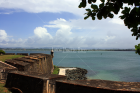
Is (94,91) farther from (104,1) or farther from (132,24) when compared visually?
(104,1)

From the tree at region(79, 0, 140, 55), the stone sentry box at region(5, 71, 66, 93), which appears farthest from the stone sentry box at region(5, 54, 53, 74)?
the tree at region(79, 0, 140, 55)

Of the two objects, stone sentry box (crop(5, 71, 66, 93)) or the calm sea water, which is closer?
stone sentry box (crop(5, 71, 66, 93))

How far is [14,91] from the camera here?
5234mm

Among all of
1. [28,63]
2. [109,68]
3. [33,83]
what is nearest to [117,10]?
[33,83]

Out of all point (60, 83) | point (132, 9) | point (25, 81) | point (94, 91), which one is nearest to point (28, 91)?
point (25, 81)

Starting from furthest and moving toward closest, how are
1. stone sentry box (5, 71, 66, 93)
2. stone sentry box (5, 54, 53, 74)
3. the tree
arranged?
1. stone sentry box (5, 54, 53, 74)
2. stone sentry box (5, 71, 66, 93)
3. the tree

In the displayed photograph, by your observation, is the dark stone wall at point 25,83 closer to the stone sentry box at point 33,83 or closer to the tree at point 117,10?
the stone sentry box at point 33,83

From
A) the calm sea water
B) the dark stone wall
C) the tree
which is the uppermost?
the tree

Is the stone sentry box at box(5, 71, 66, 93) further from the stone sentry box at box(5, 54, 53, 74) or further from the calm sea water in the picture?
the calm sea water

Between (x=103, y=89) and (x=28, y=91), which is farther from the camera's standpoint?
(x=28, y=91)

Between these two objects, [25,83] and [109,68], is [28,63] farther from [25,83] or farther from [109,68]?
[109,68]

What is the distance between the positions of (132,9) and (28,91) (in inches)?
208

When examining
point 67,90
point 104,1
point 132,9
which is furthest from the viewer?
point 67,90

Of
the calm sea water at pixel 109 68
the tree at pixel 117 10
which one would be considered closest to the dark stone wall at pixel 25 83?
the tree at pixel 117 10
